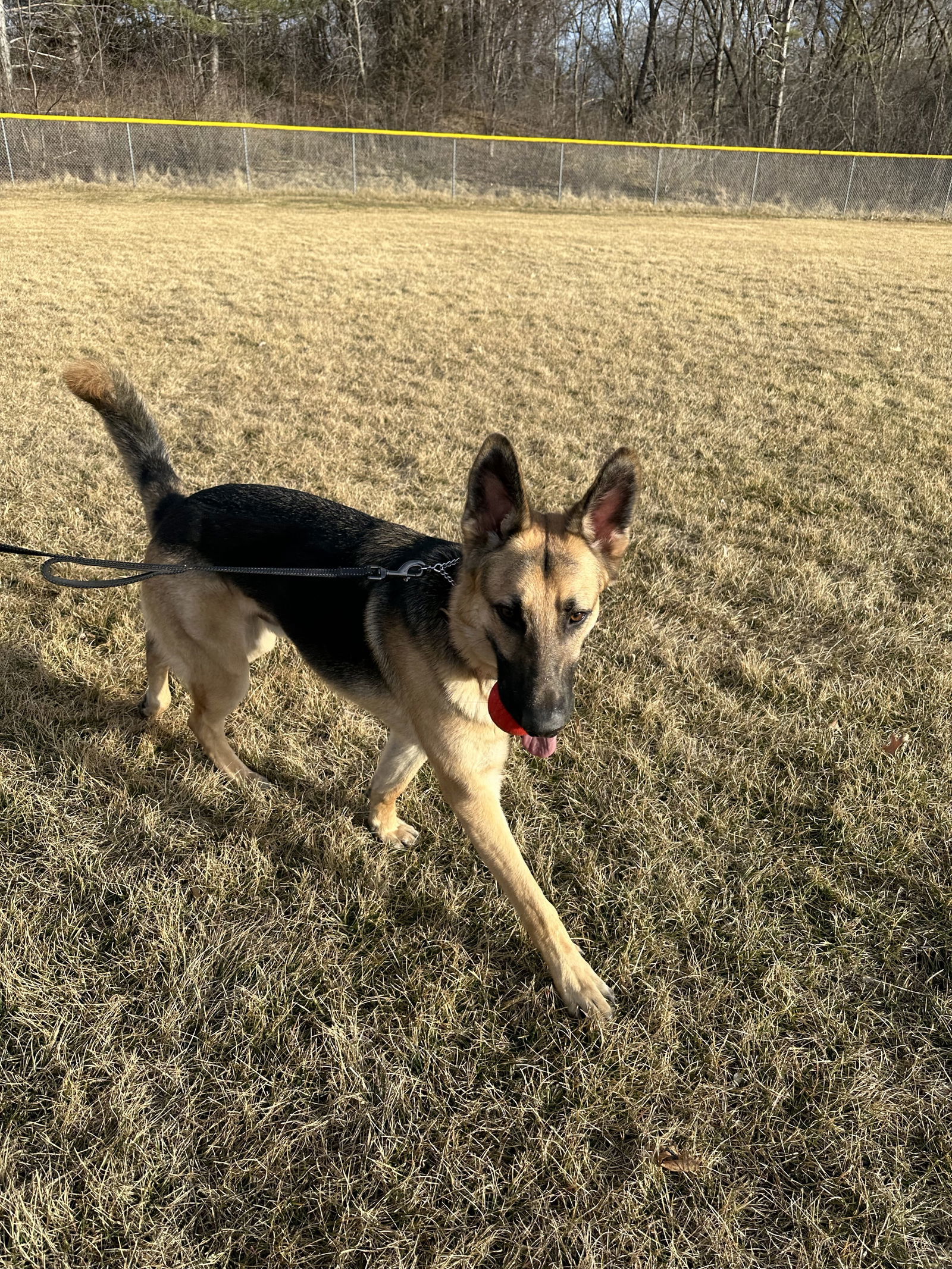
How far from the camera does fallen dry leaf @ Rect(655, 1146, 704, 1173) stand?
6.29 ft

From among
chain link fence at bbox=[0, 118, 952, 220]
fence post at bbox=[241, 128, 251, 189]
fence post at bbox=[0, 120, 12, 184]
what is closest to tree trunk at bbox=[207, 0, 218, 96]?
chain link fence at bbox=[0, 118, 952, 220]

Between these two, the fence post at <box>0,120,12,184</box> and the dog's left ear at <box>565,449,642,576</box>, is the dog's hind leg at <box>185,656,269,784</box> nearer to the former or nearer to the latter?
the dog's left ear at <box>565,449,642,576</box>

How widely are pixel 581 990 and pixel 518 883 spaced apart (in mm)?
382

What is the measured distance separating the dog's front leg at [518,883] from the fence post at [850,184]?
31445 millimetres

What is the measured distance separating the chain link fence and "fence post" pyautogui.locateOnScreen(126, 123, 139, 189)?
0.29 feet

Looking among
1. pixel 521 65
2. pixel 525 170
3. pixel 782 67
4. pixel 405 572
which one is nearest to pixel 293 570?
pixel 405 572

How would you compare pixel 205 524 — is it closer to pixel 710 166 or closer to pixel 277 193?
pixel 277 193

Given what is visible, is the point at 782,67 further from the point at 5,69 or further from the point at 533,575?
the point at 533,575

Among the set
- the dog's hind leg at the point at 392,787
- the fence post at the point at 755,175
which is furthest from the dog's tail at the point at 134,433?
the fence post at the point at 755,175

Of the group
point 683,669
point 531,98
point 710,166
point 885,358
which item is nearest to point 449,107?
point 531,98

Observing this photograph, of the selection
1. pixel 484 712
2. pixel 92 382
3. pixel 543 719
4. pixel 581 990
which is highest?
pixel 92 382

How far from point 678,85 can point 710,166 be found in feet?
69.3

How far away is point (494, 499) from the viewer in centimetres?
241

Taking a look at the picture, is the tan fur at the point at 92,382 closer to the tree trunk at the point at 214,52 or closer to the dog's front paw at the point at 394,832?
the dog's front paw at the point at 394,832
